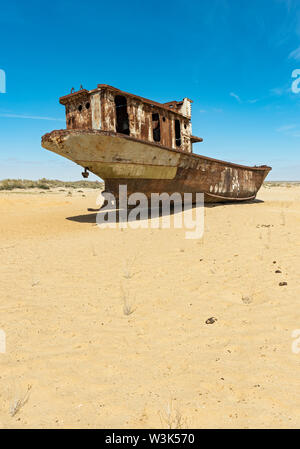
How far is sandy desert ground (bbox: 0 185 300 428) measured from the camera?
180 centimetres

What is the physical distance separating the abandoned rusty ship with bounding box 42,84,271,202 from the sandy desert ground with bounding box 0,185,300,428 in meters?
3.89

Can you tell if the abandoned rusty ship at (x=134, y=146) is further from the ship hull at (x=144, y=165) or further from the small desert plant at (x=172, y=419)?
the small desert plant at (x=172, y=419)

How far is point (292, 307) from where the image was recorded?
295 cm

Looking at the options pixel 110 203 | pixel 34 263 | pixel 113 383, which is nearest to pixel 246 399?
pixel 113 383

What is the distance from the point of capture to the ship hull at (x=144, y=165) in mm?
7871

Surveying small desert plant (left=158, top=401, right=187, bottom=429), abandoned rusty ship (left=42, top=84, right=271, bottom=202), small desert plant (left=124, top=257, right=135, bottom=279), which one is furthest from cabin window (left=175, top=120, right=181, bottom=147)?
small desert plant (left=158, top=401, right=187, bottom=429)

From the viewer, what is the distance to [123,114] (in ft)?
37.3

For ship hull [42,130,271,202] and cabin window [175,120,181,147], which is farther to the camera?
cabin window [175,120,181,147]

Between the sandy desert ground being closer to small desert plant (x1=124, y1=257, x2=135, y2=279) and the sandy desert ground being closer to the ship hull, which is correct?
small desert plant (x1=124, y1=257, x2=135, y2=279)

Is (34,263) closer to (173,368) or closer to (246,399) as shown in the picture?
(173,368)

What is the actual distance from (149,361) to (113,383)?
381 millimetres

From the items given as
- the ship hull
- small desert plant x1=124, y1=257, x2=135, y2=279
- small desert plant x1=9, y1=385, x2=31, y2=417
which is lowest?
small desert plant x1=9, y1=385, x2=31, y2=417

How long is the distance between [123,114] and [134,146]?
3670 mm

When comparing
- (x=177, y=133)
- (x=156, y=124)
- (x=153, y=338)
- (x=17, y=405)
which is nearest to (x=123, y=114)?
(x=156, y=124)
